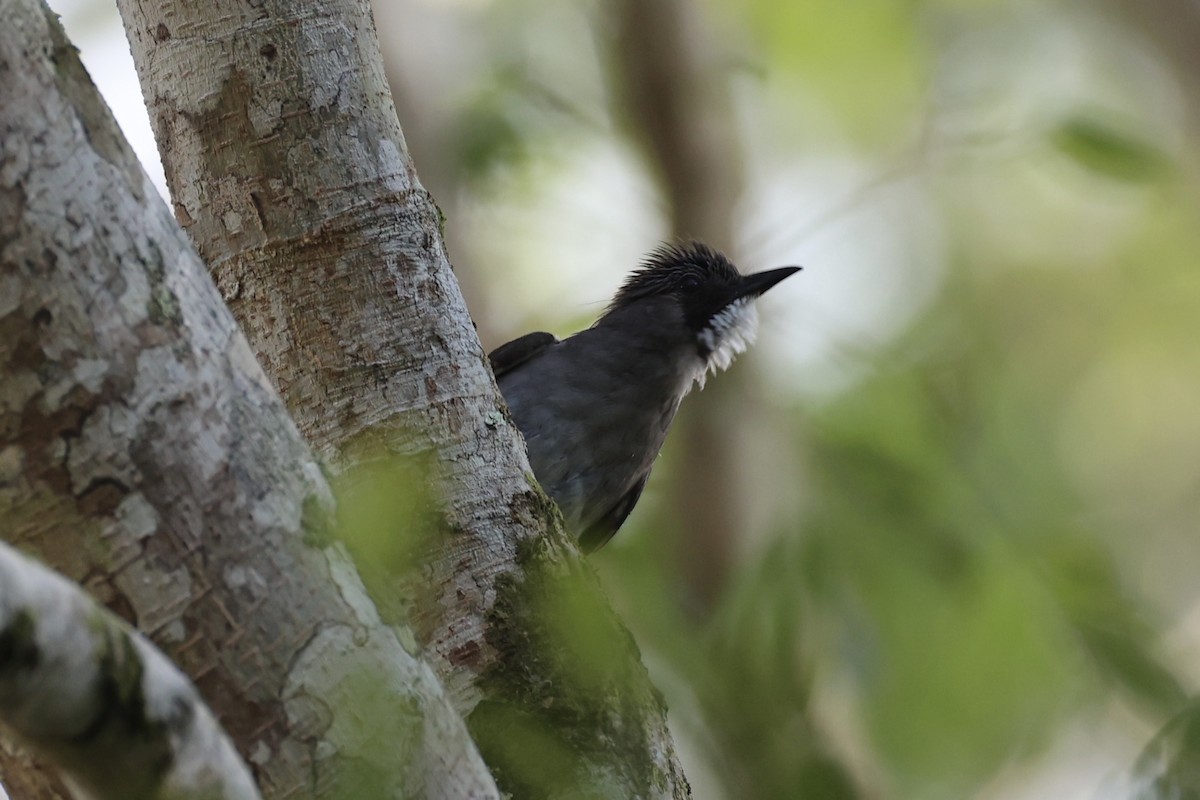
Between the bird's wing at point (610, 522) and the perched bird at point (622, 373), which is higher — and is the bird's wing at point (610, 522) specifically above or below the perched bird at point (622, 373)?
below

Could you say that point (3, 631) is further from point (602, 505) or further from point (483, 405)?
point (602, 505)

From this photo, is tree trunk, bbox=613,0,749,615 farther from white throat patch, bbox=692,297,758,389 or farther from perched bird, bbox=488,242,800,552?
white throat patch, bbox=692,297,758,389

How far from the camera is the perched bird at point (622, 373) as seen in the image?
4.24 m

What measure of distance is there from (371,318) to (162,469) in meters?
0.99

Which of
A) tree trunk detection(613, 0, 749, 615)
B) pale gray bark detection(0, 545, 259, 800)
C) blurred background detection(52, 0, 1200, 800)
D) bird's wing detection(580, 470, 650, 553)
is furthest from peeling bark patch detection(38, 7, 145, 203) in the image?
tree trunk detection(613, 0, 749, 615)

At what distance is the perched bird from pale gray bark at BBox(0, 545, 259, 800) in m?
2.83

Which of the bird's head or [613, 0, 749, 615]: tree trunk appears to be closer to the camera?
the bird's head

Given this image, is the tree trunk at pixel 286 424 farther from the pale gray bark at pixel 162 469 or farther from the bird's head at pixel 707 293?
Result: the bird's head at pixel 707 293

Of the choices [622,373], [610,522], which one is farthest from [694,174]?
[610,522]

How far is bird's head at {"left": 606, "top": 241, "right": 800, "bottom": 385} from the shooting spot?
473cm

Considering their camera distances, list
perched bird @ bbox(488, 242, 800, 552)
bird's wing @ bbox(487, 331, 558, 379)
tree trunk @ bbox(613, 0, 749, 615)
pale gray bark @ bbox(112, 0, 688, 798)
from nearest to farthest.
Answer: pale gray bark @ bbox(112, 0, 688, 798) → perched bird @ bbox(488, 242, 800, 552) → bird's wing @ bbox(487, 331, 558, 379) → tree trunk @ bbox(613, 0, 749, 615)

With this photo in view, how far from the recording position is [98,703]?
3.62 ft

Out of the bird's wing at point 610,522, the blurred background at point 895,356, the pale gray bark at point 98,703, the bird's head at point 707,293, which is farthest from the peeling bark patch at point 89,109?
the bird's head at point 707,293

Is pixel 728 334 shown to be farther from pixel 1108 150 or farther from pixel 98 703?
pixel 98 703
